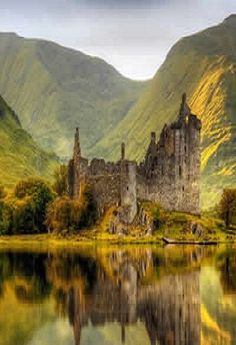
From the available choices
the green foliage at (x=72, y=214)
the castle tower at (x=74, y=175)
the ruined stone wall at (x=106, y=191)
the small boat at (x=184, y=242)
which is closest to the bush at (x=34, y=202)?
the castle tower at (x=74, y=175)

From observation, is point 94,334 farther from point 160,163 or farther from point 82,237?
point 160,163

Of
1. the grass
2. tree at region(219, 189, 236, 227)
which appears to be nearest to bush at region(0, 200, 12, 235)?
the grass

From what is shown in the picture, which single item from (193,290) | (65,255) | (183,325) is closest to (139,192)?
(65,255)

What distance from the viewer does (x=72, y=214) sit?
392ft

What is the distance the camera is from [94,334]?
38.9 metres

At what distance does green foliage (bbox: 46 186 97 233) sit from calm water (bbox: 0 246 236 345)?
39.1 metres

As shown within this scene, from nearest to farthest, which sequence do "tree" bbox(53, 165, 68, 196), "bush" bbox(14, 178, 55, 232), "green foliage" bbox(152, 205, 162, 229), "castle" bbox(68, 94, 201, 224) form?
"green foliage" bbox(152, 205, 162, 229), "castle" bbox(68, 94, 201, 224), "bush" bbox(14, 178, 55, 232), "tree" bbox(53, 165, 68, 196)

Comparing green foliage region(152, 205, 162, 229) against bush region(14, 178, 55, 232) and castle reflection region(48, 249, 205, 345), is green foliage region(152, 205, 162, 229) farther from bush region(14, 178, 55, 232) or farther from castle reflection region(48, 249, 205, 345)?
→ castle reflection region(48, 249, 205, 345)

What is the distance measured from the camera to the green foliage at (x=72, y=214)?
392 feet

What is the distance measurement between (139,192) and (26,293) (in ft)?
230

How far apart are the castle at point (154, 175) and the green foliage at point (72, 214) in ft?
4.01

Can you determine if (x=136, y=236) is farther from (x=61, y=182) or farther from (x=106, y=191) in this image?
(x=61, y=182)

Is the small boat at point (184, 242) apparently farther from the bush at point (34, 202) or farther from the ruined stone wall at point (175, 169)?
the bush at point (34, 202)

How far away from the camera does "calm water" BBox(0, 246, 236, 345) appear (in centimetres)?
3831
